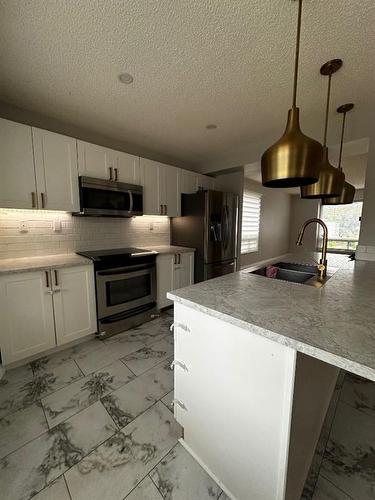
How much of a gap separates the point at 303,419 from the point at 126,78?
8.23 ft

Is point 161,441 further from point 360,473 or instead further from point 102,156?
point 102,156

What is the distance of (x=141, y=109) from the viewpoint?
215 cm

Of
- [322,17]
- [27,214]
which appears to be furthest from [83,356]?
[322,17]

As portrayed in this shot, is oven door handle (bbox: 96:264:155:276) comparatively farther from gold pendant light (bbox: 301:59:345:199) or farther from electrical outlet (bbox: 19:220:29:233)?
gold pendant light (bbox: 301:59:345:199)

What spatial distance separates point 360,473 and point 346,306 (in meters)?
0.94

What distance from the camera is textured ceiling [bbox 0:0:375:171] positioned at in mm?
1162

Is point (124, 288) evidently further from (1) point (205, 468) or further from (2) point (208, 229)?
(1) point (205, 468)

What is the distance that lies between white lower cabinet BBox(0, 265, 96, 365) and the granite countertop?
4.83 feet

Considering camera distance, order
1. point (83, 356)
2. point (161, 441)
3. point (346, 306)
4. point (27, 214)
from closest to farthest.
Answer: point (346, 306) < point (161, 441) < point (83, 356) < point (27, 214)

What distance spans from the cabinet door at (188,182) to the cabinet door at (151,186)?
0.47 meters

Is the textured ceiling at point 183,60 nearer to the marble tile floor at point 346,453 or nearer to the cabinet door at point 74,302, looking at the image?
the cabinet door at point 74,302

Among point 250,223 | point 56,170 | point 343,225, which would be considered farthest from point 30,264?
point 343,225

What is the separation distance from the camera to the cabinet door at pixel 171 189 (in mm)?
3162

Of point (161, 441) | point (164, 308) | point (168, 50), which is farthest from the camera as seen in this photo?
point (164, 308)
